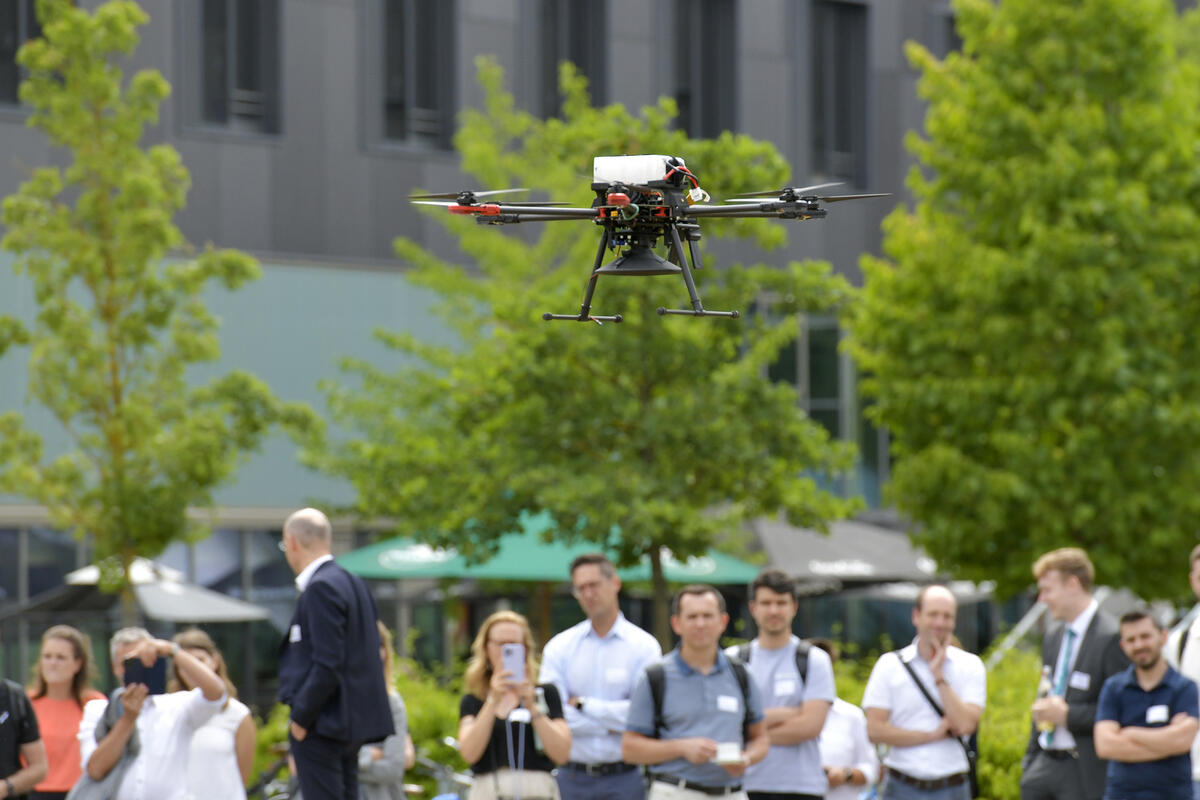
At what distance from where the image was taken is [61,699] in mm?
10594

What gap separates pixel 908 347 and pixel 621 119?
491 centimetres

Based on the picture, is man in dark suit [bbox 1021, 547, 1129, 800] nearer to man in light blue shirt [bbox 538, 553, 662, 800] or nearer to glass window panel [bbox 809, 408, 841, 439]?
man in light blue shirt [bbox 538, 553, 662, 800]

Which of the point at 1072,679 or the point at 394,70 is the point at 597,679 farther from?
the point at 394,70

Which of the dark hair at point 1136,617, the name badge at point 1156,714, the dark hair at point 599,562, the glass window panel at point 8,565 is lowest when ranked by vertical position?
the glass window panel at point 8,565

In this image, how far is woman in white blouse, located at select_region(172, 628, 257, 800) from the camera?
9.47m

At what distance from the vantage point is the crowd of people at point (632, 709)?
337 inches

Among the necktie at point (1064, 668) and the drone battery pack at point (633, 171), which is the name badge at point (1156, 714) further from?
the drone battery pack at point (633, 171)

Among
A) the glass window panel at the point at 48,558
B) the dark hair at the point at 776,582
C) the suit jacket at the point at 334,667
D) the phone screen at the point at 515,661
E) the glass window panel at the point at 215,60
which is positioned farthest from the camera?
the glass window panel at the point at 215,60

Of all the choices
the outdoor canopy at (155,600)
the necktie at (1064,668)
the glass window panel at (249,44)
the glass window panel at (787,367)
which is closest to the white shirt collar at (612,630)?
the necktie at (1064,668)

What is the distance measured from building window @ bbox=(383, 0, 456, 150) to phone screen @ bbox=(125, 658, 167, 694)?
19195 millimetres

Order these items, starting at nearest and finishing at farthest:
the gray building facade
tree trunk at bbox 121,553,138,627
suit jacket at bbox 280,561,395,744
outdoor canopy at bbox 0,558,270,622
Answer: suit jacket at bbox 280,561,395,744 → tree trunk at bbox 121,553,138,627 → outdoor canopy at bbox 0,558,270,622 → the gray building facade

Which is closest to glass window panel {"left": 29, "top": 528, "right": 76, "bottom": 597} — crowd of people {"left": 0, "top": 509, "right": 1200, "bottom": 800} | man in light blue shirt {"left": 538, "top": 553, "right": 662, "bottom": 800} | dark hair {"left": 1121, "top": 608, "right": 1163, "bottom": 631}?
crowd of people {"left": 0, "top": 509, "right": 1200, "bottom": 800}

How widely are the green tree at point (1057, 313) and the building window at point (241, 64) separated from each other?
10642mm

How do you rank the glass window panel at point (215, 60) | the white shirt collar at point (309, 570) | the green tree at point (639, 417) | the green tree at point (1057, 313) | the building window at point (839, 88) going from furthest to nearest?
the building window at point (839, 88) → the glass window panel at point (215, 60) → the green tree at point (1057, 313) → the green tree at point (639, 417) → the white shirt collar at point (309, 570)
